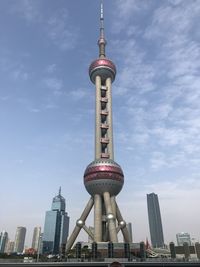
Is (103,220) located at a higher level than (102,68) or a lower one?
lower

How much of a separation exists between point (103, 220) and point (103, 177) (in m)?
15.9

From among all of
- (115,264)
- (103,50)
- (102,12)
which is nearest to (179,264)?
(115,264)

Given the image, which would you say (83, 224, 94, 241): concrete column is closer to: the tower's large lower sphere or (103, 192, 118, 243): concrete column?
(103, 192, 118, 243): concrete column

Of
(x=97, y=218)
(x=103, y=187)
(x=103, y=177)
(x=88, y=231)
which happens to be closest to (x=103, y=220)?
(x=97, y=218)

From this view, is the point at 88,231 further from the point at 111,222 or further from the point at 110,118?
the point at 110,118

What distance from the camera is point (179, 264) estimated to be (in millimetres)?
55562

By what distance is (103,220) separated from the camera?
100750mm

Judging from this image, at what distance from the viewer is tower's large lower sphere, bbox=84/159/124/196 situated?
101 m

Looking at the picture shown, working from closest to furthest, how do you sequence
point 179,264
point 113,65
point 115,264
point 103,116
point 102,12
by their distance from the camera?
point 115,264 < point 179,264 < point 103,116 < point 113,65 < point 102,12

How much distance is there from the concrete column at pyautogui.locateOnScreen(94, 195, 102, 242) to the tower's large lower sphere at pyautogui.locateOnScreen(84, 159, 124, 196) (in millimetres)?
2973

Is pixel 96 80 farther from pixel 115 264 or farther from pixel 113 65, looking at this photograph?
pixel 115 264

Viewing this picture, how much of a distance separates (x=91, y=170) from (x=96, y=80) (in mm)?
45931

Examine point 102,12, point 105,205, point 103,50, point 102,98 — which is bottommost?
point 105,205

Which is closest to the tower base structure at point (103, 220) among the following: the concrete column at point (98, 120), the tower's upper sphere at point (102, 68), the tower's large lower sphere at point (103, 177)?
the tower's large lower sphere at point (103, 177)
